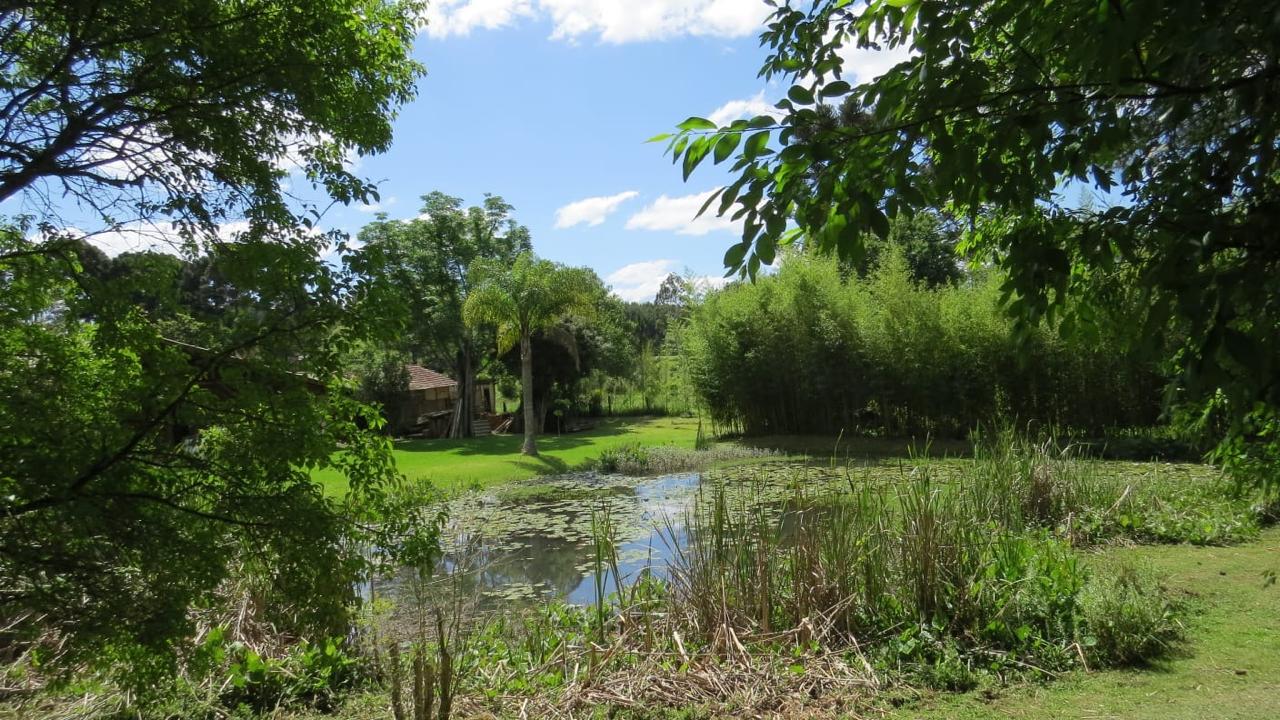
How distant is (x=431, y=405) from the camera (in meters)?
31.0

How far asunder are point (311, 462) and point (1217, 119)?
11.7 feet

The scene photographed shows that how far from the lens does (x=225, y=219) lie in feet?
10.7

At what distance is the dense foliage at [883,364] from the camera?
14.8 m

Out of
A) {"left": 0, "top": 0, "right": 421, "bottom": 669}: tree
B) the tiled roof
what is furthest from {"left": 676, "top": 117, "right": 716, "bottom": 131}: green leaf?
the tiled roof

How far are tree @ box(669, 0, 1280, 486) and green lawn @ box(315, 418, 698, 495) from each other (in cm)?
806

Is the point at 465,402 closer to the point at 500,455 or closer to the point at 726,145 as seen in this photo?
the point at 500,455

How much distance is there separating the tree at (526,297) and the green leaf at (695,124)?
16.5m

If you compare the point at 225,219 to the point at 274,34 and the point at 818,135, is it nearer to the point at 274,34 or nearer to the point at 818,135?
the point at 274,34

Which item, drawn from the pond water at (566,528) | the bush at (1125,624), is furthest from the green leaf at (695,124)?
the bush at (1125,624)

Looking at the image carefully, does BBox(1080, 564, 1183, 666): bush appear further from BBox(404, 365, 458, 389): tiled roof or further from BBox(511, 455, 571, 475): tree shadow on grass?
BBox(404, 365, 458, 389): tiled roof

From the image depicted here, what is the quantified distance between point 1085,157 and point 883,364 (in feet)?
50.5

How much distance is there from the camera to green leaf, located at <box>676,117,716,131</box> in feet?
6.12

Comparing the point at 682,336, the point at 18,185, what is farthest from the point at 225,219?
the point at 682,336

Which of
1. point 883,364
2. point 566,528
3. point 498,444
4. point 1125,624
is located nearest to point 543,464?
point 498,444
